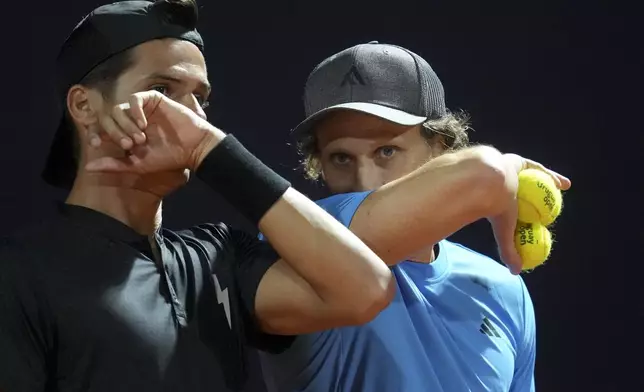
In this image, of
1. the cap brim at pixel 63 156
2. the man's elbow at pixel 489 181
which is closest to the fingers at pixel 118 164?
the cap brim at pixel 63 156

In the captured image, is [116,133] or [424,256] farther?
[424,256]

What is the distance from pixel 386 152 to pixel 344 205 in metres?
0.16

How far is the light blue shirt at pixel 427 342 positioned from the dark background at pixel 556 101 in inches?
25.9

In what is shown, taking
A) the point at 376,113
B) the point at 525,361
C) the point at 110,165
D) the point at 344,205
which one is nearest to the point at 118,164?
the point at 110,165

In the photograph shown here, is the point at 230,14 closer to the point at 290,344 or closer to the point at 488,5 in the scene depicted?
the point at 488,5

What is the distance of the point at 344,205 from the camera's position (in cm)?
105

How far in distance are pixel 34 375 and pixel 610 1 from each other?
4.75ft

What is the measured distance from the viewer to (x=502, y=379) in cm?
114

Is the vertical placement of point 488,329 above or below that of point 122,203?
below

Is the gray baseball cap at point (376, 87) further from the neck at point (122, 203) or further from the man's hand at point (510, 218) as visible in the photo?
the neck at point (122, 203)

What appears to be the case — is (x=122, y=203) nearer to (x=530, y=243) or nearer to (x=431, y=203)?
(x=431, y=203)

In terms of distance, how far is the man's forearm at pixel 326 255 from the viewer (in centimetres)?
89

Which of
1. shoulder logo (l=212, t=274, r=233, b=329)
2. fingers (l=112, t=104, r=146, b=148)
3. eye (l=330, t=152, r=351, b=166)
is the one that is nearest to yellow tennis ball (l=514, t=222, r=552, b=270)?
eye (l=330, t=152, r=351, b=166)

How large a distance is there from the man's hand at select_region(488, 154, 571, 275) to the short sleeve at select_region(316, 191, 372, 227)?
0.48 ft
